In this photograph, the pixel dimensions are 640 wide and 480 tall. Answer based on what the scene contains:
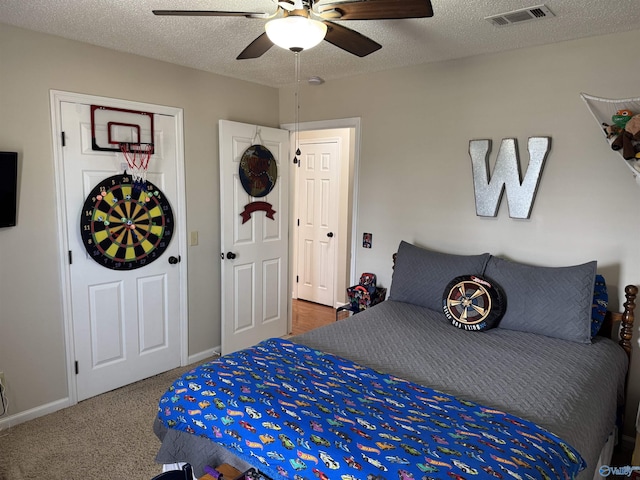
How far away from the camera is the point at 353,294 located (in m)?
3.52

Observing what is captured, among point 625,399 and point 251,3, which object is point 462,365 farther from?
point 251,3

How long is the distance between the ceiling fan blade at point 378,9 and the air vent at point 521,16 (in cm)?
83

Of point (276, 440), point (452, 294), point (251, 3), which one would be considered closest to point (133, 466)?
point (276, 440)

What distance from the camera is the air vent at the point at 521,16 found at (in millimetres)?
2107

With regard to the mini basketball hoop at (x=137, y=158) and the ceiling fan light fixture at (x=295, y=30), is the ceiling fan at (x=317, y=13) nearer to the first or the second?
the ceiling fan light fixture at (x=295, y=30)

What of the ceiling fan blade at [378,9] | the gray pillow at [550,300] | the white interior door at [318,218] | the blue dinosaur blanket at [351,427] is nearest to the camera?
the blue dinosaur blanket at [351,427]

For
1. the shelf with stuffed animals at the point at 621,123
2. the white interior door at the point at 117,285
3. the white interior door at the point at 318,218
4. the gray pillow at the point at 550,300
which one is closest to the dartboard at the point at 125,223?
the white interior door at the point at 117,285

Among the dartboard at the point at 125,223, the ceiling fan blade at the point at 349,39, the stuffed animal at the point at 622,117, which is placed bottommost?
the dartboard at the point at 125,223

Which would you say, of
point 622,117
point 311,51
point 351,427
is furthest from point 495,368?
point 311,51

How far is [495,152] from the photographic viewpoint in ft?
9.52

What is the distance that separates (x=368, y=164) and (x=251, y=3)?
168 centimetres

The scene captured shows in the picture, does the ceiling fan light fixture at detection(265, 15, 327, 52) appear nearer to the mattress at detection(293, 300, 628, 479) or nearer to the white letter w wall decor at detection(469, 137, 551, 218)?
the mattress at detection(293, 300, 628, 479)

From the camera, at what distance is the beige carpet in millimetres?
2281

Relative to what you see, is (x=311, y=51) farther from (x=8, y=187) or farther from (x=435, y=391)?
(x=435, y=391)
